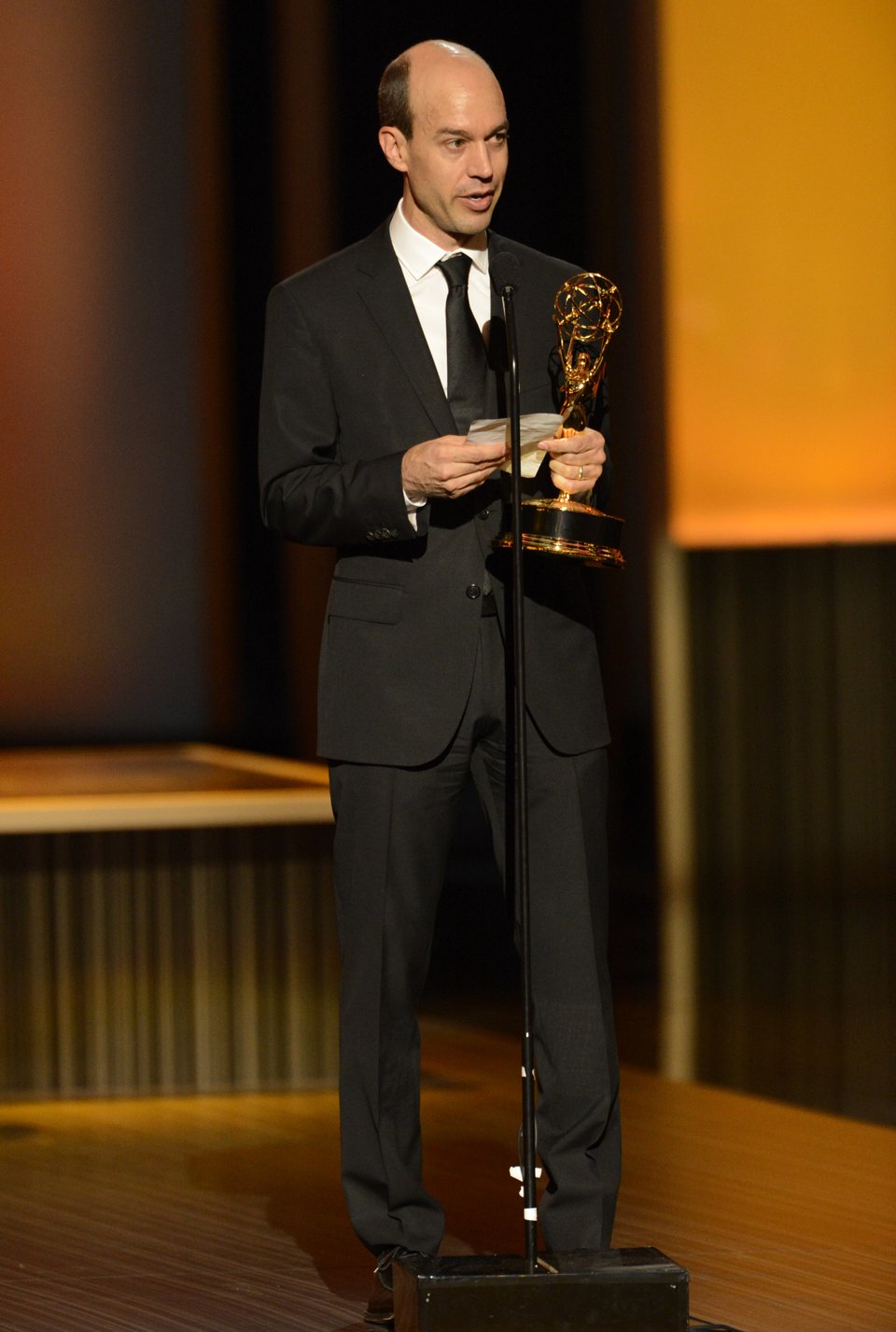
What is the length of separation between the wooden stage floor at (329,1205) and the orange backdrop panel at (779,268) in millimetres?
3586

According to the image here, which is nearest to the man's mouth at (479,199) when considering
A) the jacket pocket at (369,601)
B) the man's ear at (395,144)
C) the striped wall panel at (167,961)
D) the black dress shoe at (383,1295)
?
the man's ear at (395,144)

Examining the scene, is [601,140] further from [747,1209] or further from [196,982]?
[747,1209]

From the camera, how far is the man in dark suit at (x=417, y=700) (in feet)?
7.61

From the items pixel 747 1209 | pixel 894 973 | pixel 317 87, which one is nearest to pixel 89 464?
pixel 317 87

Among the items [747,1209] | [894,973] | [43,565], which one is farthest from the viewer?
[43,565]

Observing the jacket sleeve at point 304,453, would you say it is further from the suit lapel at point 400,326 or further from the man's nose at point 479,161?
the man's nose at point 479,161

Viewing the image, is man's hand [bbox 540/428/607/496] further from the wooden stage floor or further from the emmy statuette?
the wooden stage floor

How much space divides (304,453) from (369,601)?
0.20 m

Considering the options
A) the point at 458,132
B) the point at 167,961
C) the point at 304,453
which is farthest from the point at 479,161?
the point at 167,961

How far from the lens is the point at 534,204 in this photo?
22.0 ft

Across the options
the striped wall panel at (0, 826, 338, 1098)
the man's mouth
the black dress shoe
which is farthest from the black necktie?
the striped wall panel at (0, 826, 338, 1098)

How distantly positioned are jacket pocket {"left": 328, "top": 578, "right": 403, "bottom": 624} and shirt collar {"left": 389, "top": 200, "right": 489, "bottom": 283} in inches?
15.5

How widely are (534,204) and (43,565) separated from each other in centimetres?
226

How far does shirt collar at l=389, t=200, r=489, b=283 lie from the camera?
7.74 feet
